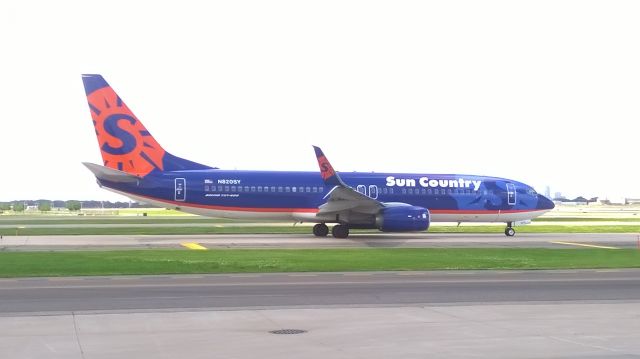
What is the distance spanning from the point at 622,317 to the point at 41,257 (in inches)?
714

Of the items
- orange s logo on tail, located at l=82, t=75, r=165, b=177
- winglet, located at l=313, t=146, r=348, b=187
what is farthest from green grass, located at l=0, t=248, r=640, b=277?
orange s logo on tail, located at l=82, t=75, r=165, b=177

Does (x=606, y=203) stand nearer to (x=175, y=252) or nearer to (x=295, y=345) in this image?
(x=175, y=252)

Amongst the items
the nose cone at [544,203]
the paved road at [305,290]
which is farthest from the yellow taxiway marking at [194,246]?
the nose cone at [544,203]

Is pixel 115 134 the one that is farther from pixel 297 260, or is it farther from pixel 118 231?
pixel 297 260

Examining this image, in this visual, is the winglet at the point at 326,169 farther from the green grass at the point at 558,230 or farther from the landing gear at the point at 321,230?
the green grass at the point at 558,230

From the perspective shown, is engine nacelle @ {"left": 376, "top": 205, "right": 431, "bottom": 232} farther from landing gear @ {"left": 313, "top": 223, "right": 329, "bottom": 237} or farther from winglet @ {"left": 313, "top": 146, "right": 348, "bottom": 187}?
landing gear @ {"left": 313, "top": 223, "right": 329, "bottom": 237}

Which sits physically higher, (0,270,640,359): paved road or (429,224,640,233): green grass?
(429,224,640,233): green grass

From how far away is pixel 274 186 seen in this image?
3956 centimetres

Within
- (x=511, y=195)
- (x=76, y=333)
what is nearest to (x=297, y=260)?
(x=76, y=333)

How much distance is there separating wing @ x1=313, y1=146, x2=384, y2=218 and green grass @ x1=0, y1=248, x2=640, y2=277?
8313 millimetres

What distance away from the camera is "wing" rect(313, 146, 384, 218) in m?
36.9

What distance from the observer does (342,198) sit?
37562 millimetres

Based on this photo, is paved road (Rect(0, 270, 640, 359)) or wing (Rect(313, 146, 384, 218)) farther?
wing (Rect(313, 146, 384, 218))

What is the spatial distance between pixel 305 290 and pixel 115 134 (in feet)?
81.0
